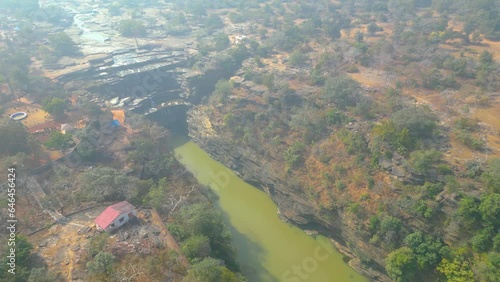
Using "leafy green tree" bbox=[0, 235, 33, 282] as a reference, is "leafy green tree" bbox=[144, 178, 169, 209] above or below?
below

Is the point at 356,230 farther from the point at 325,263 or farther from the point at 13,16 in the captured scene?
the point at 13,16

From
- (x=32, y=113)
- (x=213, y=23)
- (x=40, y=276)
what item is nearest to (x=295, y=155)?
(x=40, y=276)

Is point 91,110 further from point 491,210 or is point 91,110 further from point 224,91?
point 491,210

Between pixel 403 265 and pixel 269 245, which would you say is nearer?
pixel 403 265

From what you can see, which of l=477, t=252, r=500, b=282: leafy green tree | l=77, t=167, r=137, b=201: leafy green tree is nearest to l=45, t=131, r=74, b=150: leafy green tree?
l=77, t=167, r=137, b=201: leafy green tree

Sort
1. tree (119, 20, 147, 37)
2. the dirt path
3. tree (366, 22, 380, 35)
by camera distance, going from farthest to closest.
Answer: tree (119, 20, 147, 37), tree (366, 22, 380, 35), the dirt path

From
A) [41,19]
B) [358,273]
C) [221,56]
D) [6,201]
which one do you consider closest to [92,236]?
[6,201]

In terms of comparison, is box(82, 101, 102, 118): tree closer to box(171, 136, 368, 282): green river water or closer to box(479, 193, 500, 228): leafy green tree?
box(171, 136, 368, 282): green river water
